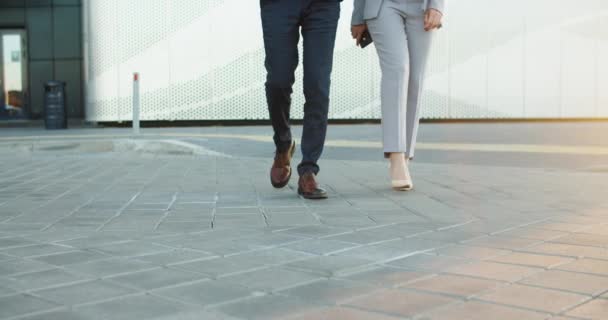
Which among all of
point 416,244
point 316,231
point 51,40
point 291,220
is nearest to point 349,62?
point 51,40

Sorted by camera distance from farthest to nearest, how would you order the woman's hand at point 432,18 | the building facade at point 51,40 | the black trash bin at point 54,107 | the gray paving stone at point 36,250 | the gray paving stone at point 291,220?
the building facade at point 51,40, the black trash bin at point 54,107, the woman's hand at point 432,18, the gray paving stone at point 291,220, the gray paving stone at point 36,250

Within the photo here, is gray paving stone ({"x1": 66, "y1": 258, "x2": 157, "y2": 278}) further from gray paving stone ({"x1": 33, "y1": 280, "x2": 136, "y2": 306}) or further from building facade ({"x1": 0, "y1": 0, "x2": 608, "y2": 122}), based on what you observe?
building facade ({"x1": 0, "y1": 0, "x2": 608, "y2": 122})

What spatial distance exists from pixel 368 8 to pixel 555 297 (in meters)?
3.06

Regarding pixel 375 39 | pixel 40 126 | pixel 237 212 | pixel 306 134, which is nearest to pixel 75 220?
pixel 237 212

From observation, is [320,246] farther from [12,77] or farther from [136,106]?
[12,77]

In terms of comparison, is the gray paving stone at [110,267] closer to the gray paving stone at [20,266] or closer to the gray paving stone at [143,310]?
the gray paving stone at [20,266]

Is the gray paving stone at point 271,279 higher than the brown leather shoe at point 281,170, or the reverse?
the brown leather shoe at point 281,170

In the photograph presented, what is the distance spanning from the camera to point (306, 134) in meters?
4.45

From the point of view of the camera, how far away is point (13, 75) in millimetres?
20359

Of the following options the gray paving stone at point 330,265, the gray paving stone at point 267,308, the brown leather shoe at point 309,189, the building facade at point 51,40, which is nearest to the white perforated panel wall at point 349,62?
the building facade at point 51,40

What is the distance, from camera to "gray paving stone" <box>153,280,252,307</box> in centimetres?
201

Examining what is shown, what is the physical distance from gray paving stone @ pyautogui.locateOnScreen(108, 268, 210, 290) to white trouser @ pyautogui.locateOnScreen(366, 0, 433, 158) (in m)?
2.54

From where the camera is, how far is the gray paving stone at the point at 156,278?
2.19 m

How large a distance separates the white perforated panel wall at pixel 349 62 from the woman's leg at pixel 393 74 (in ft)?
42.3
